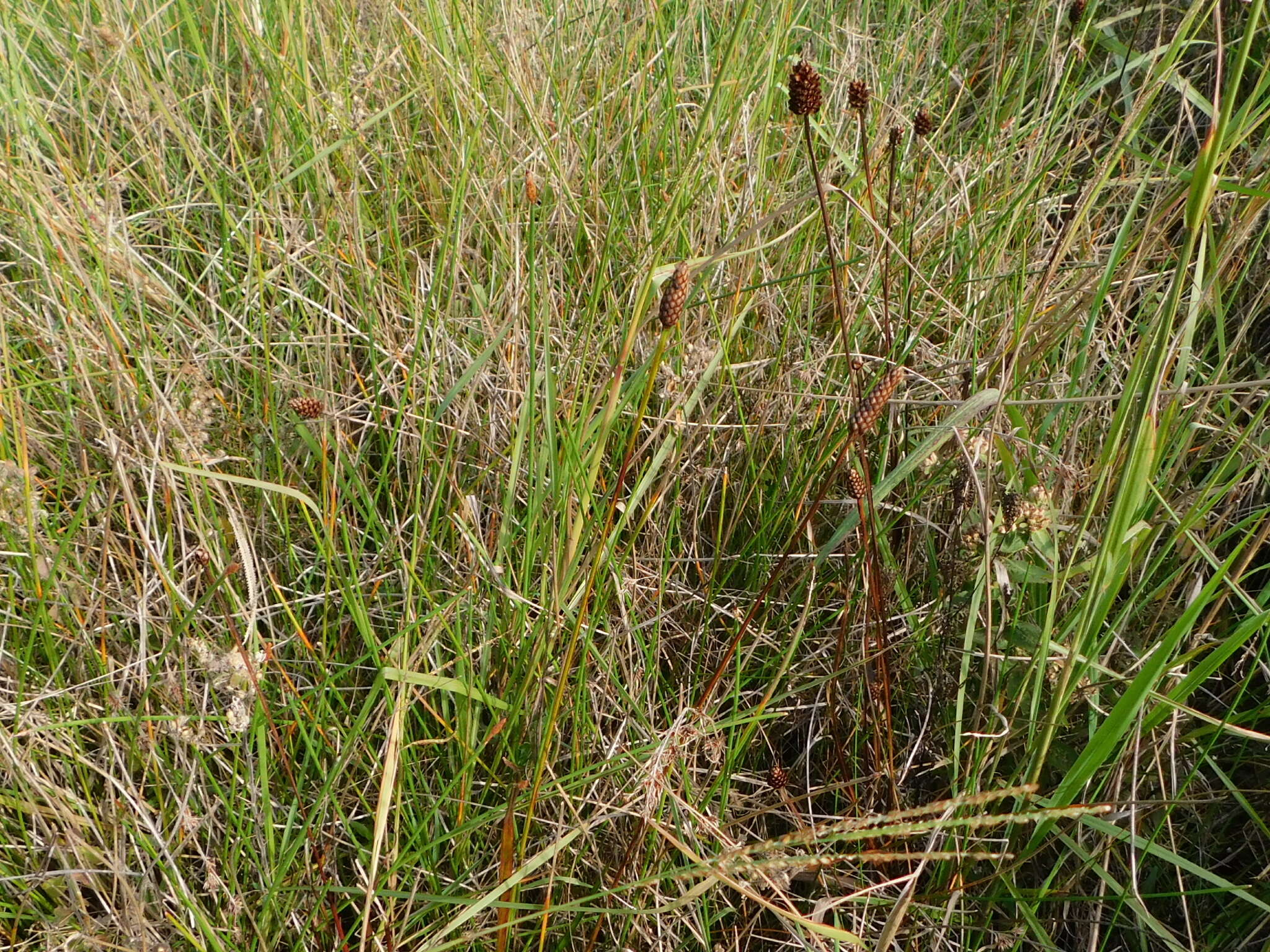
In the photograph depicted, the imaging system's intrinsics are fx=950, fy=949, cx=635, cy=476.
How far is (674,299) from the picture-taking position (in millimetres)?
738

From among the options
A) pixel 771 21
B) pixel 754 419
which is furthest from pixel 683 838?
pixel 771 21

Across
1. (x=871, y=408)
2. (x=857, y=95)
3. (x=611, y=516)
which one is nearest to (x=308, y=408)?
(x=611, y=516)

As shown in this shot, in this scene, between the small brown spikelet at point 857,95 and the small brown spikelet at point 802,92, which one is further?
the small brown spikelet at point 857,95

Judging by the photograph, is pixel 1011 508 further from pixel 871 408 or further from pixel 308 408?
pixel 308 408

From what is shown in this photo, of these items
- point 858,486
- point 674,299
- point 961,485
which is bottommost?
point 961,485

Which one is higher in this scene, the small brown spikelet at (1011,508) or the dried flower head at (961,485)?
the small brown spikelet at (1011,508)

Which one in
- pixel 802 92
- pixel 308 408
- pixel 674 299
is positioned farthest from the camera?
pixel 308 408

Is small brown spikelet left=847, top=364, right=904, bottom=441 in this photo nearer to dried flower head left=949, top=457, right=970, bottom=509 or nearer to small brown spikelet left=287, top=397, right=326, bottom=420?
dried flower head left=949, top=457, right=970, bottom=509

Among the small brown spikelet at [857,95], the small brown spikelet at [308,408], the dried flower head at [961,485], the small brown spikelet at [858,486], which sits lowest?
the dried flower head at [961,485]

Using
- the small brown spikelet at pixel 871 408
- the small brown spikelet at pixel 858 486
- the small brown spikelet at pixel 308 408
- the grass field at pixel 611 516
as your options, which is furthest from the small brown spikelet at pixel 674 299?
the small brown spikelet at pixel 308 408

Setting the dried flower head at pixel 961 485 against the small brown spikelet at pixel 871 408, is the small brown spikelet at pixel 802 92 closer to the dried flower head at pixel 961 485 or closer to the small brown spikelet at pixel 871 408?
the small brown spikelet at pixel 871 408

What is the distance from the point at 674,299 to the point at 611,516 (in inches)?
9.5

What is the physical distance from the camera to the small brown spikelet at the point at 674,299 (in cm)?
74

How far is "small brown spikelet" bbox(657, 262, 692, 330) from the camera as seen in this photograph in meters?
0.74
